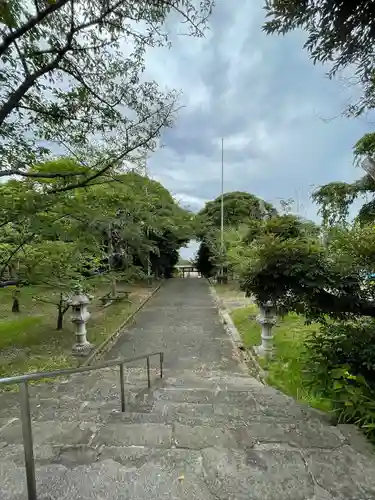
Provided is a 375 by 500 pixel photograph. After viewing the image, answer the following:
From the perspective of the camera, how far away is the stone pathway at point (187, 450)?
1.40m

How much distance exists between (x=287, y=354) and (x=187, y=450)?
3732 millimetres

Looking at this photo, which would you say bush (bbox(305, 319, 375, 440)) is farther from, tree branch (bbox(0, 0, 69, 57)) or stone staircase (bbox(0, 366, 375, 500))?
tree branch (bbox(0, 0, 69, 57))

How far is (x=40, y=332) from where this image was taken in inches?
264

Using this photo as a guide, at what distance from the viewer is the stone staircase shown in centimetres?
140

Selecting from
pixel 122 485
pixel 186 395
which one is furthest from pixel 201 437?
pixel 186 395

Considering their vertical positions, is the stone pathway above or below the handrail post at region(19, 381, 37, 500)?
below

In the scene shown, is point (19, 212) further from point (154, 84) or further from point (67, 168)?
point (154, 84)

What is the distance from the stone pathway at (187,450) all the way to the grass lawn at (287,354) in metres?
0.53

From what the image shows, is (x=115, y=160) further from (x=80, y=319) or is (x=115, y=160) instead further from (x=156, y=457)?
(x=80, y=319)

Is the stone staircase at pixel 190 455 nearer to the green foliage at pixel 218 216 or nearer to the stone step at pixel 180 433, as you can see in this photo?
the stone step at pixel 180 433

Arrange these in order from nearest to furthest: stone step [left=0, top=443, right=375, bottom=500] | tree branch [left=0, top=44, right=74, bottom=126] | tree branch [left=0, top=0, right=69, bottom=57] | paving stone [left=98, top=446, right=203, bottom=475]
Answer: stone step [left=0, top=443, right=375, bottom=500] → paving stone [left=98, top=446, right=203, bottom=475] → tree branch [left=0, top=0, right=69, bottom=57] → tree branch [left=0, top=44, right=74, bottom=126]

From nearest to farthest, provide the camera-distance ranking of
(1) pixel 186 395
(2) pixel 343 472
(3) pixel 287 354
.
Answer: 1. (2) pixel 343 472
2. (1) pixel 186 395
3. (3) pixel 287 354

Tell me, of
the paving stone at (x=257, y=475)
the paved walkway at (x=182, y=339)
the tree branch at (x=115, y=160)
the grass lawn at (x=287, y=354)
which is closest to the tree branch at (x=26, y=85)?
the tree branch at (x=115, y=160)

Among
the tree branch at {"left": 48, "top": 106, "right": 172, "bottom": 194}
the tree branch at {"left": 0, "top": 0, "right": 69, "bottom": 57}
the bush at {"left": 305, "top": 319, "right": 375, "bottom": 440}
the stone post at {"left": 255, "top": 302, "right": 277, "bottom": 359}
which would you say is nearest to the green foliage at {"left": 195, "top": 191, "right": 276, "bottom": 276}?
the stone post at {"left": 255, "top": 302, "right": 277, "bottom": 359}
